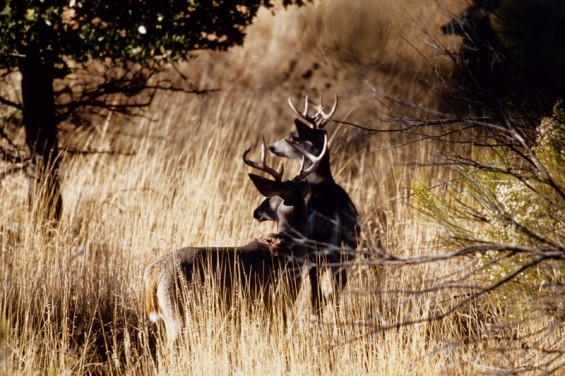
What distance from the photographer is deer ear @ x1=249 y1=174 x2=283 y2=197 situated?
17.0 ft

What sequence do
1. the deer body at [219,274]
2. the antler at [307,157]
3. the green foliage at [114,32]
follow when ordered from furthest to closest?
the green foliage at [114,32] → the antler at [307,157] → the deer body at [219,274]

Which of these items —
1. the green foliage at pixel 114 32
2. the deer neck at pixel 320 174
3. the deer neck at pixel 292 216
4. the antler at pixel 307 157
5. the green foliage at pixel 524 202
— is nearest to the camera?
the green foliage at pixel 524 202

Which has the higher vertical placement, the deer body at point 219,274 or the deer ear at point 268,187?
the deer ear at point 268,187

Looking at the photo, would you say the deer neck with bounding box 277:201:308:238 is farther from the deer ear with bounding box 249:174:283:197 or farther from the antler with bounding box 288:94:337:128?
the antler with bounding box 288:94:337:128

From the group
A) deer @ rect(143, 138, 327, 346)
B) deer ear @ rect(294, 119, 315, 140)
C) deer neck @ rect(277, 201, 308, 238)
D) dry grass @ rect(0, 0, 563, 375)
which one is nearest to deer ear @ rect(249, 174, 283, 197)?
deer @ rect(143, 138, 327, 346)

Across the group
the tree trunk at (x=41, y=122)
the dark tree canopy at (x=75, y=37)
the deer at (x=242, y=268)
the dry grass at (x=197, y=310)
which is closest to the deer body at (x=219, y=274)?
the deer at (x=242, y=268)

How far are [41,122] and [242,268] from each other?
3133 millimetres

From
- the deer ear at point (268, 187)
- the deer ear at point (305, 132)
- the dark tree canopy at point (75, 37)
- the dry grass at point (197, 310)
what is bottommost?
the dry grass at point (197, 310)

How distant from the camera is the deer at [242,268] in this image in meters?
4.73

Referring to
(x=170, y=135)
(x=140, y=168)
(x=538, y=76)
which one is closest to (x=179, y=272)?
(x=538, y=76)

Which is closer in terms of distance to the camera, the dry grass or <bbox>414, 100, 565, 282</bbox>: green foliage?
<bbox>414, 100, 565, 282</bbox>: green foliage

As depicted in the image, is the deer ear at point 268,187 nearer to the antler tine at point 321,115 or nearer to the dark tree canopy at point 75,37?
the antler tine at point 321,115

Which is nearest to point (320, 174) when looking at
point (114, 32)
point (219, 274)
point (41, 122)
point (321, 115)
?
point (321, 115)

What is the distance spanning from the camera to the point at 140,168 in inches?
311
